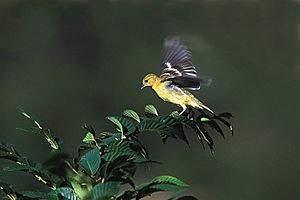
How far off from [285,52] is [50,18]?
101 cm

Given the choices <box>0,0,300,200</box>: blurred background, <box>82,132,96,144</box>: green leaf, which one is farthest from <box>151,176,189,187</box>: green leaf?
<box>0,0,300,200</box>: blurred background

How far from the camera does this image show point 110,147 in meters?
0.70

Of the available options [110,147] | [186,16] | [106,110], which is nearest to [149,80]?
[110,147]

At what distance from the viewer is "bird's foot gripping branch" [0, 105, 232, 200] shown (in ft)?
1.98

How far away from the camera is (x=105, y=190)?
595 millimetres

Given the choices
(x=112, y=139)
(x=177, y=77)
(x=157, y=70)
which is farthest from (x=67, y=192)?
(x=157, y=70)

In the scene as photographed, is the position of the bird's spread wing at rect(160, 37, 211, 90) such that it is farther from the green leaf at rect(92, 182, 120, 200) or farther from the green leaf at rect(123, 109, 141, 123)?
the green leaf at rect(92, 182, 120, 200)

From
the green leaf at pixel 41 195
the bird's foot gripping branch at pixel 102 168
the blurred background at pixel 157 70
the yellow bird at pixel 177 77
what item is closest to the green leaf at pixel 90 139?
the bird's foot gripping branch at pixel 102 168

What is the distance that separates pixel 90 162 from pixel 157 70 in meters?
2.52

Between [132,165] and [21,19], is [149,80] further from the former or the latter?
[21,19]

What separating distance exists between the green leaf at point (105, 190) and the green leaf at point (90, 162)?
0.13ft

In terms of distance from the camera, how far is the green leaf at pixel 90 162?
2.11 feet

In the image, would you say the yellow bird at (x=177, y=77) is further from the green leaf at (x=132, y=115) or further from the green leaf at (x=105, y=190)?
the green leaf at (x=105, y=190)

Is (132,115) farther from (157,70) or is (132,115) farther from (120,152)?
(157,70)
